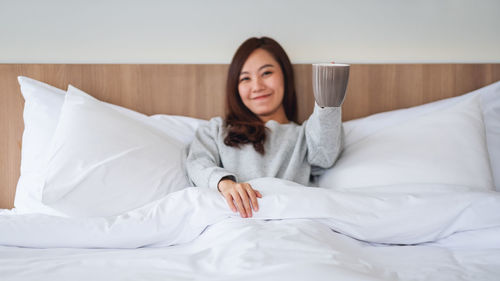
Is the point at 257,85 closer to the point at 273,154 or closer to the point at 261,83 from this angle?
the point at 261,83

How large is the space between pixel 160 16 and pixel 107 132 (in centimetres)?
62

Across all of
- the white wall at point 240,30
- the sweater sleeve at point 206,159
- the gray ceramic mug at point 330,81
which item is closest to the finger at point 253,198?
the sweater sleeve at point 206,159

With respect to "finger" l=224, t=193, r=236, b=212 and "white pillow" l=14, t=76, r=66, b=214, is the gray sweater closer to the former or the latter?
"finger" l=224, t=193, r=236, b=212

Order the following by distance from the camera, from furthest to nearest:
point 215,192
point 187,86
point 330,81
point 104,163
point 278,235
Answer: point 187,86, point 104,163, point 215,192, point 330,81, point 278,235

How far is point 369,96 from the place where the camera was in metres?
1.78

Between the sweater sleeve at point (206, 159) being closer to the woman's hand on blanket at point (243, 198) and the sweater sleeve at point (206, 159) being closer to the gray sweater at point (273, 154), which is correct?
the gray sweater at point (273, 154)

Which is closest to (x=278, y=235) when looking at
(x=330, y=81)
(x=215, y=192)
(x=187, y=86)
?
(x=215, y=192)

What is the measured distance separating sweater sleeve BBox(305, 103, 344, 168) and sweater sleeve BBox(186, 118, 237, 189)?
285 millimetres

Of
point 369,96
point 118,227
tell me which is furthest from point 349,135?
point 118,227

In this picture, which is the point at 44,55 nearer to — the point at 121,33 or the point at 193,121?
the point at 121,33

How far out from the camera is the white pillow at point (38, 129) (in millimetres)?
1413

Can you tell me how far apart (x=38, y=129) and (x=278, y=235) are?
103 centimetres

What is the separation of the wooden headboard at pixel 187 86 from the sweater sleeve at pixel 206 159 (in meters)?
0.20

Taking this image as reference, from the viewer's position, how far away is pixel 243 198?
1.10 m
